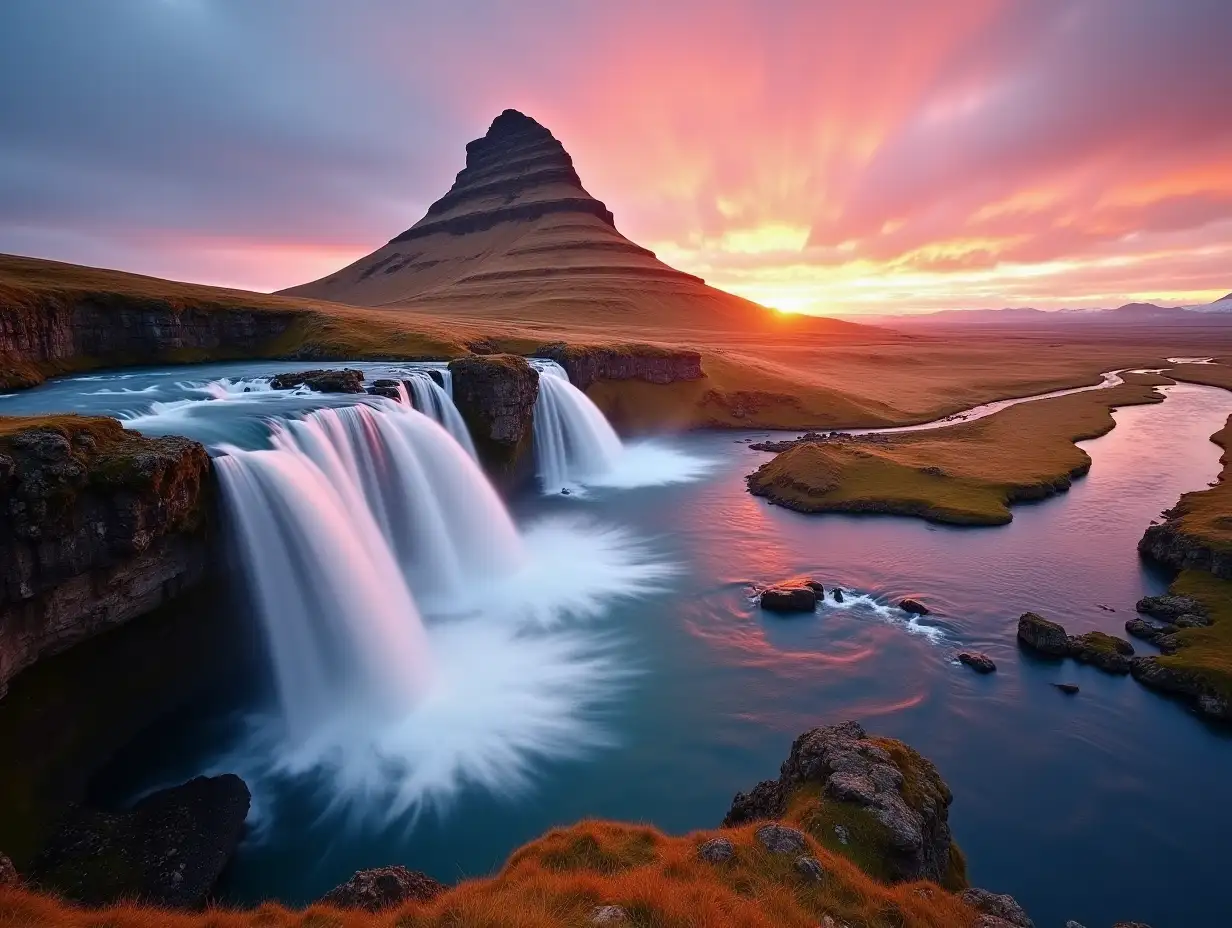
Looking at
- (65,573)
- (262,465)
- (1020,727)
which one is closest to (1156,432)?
(1020,727)

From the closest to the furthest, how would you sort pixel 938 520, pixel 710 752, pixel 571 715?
pixel 710 752 → pixel 571 715 → pixel 938 520

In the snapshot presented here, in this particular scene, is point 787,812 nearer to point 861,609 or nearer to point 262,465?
point 861,609

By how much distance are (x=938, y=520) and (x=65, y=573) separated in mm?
46266

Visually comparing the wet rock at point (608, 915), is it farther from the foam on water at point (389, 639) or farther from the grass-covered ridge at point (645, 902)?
the foam on water at point (389, 639)

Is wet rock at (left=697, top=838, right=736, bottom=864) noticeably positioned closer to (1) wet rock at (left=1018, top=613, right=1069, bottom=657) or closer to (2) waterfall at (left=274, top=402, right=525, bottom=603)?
(1) wet rock at (left=1018, top=613, right=1069, bottom=657)

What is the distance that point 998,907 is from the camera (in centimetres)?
1173

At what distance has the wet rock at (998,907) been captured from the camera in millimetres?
11461

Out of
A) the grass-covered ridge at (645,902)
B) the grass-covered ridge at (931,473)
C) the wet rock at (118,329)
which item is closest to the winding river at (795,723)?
the grass-covered ridge at (931,473)

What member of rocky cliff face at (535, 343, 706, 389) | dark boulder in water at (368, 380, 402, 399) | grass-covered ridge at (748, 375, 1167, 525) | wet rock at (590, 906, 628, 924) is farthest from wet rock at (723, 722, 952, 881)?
rocky cliff face at (535, 343, 706, 389)

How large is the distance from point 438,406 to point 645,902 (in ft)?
139

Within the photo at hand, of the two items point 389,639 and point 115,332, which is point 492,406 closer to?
point 389,639

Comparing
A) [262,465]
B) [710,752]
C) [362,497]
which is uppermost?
[262,465]

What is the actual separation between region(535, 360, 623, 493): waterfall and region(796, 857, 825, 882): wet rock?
148ft

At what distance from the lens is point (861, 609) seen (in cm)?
3212
